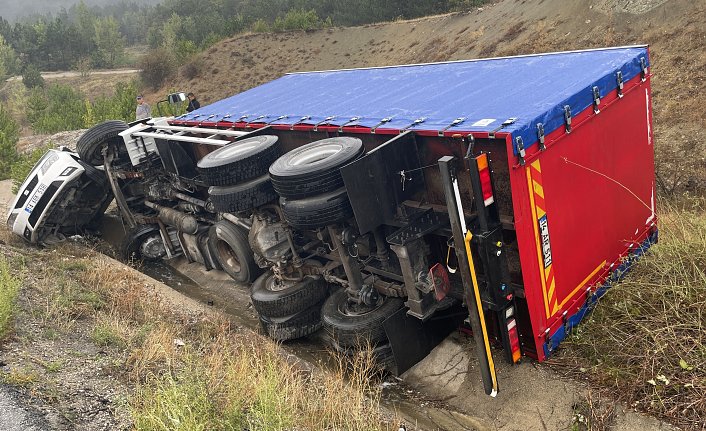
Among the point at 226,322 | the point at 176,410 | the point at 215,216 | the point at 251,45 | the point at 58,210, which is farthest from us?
the point at 251,45

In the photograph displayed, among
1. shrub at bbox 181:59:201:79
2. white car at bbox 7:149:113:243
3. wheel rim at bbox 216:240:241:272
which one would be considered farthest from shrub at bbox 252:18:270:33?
wheel rim at bbox 216:240:241:272

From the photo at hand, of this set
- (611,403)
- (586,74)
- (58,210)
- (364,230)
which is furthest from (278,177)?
(58,210)

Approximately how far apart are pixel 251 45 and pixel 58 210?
2808 centimetres

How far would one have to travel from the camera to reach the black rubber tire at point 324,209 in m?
4.77

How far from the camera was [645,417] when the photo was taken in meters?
3.92

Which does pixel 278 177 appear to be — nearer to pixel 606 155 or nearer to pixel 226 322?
pixel 226 322

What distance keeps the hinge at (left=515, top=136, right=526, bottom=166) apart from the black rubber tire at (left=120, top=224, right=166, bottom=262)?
6736mm

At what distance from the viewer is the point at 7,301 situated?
202 inches

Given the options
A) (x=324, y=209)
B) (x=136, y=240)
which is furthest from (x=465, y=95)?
(x=136, y=240)

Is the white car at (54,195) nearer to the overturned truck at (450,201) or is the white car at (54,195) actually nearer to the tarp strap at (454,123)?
the overturned truck at (450,201)

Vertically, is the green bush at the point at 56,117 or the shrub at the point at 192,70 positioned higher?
the green bush at the point at 56,117

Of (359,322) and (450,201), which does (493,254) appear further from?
(359,322)

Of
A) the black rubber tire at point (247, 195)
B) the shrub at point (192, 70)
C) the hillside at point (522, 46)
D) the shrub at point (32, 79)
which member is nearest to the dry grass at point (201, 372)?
the black rubber tire at point (247, 195)

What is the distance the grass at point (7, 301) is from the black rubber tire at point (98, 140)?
9.88ft
